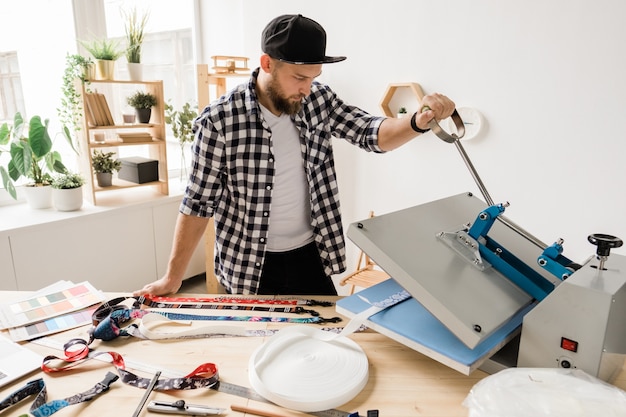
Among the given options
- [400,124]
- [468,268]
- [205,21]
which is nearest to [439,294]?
[468,268]

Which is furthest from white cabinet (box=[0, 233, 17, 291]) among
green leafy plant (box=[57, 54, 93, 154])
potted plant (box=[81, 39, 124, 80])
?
potted plant (box=[81, 39, 124, 80])

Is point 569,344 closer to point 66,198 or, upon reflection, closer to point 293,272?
point 293,272

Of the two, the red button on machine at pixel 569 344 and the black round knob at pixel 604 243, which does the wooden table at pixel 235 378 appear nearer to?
the red button on machine at pixel 569 344

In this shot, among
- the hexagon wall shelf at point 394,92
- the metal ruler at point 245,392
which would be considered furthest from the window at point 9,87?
the metal ruler at point 245,392

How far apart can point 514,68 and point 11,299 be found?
2.33 meters

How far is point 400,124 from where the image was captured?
1592 mm

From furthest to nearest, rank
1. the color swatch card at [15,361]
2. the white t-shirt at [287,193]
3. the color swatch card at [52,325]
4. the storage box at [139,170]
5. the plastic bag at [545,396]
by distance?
1. the storage box at [139,170]
2. the white t-shirt at [287,193]
3. the color swatch card at [52,325]
4. the color swatch card at [15,361]
5. the plastic bag at [545,396]

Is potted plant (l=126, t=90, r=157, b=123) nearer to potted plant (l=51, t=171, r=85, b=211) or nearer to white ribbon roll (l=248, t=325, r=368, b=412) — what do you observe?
potted plant (l=51, t=171, r=85, b=211)

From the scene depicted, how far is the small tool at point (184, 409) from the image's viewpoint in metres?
0.89

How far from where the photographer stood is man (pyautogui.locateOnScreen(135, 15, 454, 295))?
151 centimetres

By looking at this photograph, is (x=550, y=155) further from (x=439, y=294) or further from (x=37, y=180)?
(x=37, y=180)

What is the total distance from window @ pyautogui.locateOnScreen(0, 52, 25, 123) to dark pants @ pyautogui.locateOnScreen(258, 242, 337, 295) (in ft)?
7.26

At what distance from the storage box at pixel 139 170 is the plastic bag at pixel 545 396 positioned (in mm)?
2727

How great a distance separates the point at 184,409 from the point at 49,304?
2.34 ft
